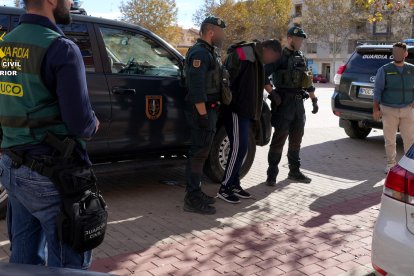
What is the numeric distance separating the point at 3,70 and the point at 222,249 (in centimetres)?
255

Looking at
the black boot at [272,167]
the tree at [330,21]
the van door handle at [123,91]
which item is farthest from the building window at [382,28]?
the van door handle at [123,91]

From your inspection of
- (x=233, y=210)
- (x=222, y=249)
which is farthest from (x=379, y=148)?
(x=222, y=249)

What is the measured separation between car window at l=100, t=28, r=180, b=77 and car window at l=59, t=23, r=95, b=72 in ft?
0.66

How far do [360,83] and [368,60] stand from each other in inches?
18.2

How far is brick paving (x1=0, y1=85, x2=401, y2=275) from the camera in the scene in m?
3.96

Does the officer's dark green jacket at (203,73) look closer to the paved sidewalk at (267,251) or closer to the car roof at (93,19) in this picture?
the car roof at (93,19)

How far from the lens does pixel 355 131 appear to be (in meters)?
10.2

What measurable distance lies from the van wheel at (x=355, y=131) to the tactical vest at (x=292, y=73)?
14.2ft

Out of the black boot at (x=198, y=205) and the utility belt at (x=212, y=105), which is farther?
the black boot at (x=198, y=205)

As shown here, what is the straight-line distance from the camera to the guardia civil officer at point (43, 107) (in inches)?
86.3

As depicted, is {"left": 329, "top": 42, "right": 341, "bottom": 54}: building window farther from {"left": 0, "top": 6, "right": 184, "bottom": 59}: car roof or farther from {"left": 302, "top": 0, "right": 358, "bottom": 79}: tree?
{"left": 0, "top": 6, "right": 184, "bottom": 59}: car roof

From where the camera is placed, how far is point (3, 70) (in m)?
2.33

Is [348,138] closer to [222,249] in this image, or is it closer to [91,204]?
[222,249]

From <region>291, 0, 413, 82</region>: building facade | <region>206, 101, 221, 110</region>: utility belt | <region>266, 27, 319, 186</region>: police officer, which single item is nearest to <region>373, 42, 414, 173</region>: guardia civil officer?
<region>266, 27, 319, 186</region>: police officer
